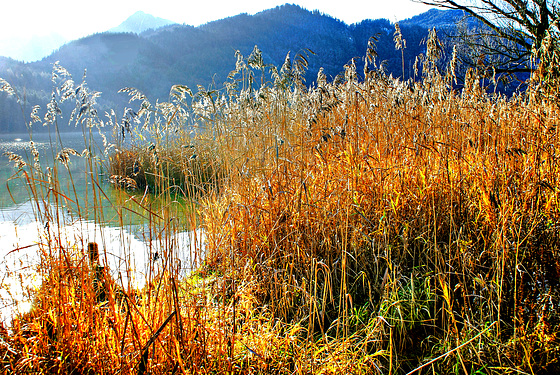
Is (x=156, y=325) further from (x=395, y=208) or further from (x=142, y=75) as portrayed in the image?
(x=142, y=75)

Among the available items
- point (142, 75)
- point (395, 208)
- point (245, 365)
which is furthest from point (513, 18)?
point (142, 75)

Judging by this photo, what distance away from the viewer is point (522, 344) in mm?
1067

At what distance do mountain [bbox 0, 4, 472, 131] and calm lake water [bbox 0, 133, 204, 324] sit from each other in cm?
3284

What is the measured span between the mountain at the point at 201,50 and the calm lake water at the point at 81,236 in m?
32.8

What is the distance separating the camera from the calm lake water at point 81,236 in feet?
4.68

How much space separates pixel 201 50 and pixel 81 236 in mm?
61414

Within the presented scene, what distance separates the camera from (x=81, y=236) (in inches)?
61.2

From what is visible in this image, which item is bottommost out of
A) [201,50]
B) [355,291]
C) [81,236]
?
[355,291]

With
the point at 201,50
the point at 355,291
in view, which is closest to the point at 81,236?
the point at 355,291

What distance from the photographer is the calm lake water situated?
1427 millimetres

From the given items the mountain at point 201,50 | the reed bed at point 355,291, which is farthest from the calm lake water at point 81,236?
the mountain at point 201,50

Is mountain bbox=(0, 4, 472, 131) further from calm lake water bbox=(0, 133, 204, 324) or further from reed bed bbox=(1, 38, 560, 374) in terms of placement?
reed bed bbox=(1, 38, 560, 374)

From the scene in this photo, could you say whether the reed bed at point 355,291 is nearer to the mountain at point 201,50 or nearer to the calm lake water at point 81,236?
the calm lake water at point 81,236

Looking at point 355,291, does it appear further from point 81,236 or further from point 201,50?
point 201,50
